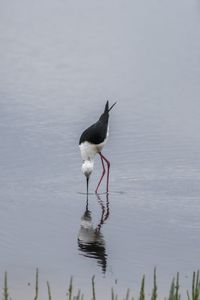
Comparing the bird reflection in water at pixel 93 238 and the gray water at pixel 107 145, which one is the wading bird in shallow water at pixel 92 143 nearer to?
the gray water at pixel 107 145

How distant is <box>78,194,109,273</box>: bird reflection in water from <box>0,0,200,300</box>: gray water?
20mm

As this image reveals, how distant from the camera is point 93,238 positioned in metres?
8.39

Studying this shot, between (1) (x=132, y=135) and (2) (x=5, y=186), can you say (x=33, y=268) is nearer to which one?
(2) (x=5, y=186)

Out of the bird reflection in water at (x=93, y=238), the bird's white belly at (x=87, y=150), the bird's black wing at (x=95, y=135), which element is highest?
the bird's black wing at (x=95, y=135)

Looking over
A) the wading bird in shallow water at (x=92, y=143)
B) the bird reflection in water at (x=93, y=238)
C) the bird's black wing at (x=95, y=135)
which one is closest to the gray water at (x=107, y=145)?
the bird reflection in water at (x=93, y=238)

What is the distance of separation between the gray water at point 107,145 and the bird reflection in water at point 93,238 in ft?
0.06

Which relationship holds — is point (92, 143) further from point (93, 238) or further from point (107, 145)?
point (93, 238)

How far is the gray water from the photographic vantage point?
306 inches

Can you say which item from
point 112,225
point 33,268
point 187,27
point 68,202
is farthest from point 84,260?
point 187,27

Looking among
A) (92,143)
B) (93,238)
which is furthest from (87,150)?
(93,238)

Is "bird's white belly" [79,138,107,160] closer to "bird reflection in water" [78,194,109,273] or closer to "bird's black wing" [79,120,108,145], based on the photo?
"bird's black wing" [79,120,108,145]

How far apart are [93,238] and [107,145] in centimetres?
349

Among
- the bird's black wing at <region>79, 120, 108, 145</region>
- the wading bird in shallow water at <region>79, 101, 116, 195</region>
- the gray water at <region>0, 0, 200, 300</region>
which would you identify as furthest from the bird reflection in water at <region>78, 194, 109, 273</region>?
the bird's black wing at <region>79, 120, 108, 145</region>

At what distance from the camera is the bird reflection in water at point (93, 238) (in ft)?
25.8
